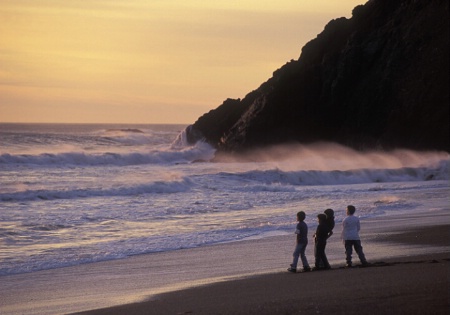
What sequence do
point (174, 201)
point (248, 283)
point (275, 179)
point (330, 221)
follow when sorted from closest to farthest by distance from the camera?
point (248, 283) < point (330, 221) < point (174, 201) < point (275, 179)

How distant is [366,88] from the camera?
65625 millimetres

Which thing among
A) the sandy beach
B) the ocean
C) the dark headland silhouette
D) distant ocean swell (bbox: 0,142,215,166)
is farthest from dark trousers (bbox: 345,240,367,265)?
the dark headland silhouette

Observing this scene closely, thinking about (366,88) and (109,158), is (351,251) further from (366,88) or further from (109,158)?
(366,88)

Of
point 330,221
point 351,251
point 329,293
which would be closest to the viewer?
point 329,293

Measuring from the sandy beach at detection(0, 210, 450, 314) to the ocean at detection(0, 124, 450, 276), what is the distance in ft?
4.68

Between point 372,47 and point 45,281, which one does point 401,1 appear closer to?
point 372,47

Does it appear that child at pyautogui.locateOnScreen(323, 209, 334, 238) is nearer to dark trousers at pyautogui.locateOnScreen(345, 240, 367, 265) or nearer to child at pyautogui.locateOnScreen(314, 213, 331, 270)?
child at pyautogui.locateOnScreen(314, 213, 331, 270)

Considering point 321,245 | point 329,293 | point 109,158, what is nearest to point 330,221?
point 321,245

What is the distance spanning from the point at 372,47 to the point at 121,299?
5649 cm

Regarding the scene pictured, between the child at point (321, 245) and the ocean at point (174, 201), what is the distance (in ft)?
14.3

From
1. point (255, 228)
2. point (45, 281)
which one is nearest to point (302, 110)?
point (255, 228)

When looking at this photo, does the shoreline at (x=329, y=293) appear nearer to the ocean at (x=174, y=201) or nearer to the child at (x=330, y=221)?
the child at (x=330, y=221)

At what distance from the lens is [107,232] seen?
69.5 feet

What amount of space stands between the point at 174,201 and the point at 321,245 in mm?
16347
